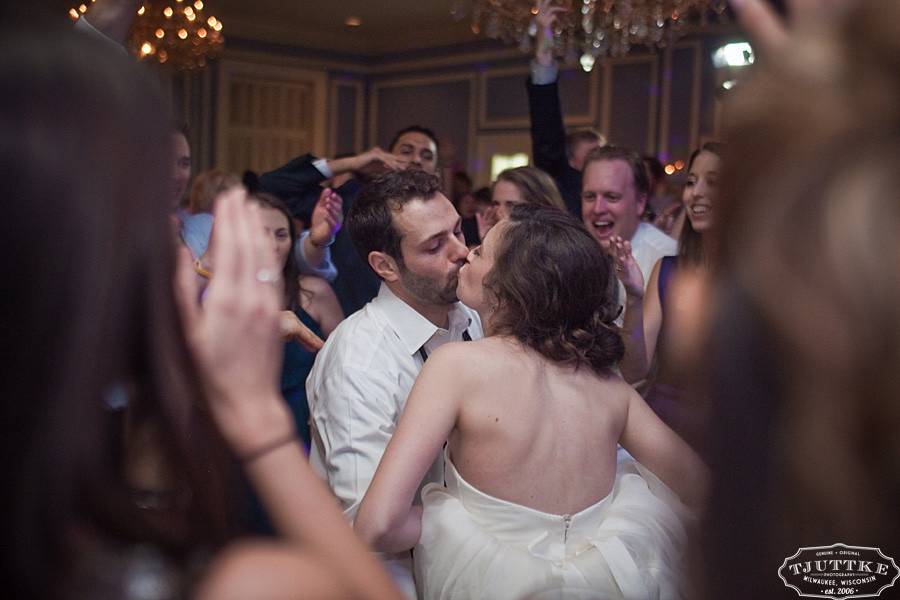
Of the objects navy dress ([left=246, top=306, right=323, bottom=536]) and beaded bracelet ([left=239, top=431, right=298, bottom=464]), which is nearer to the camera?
beaded bracelet ([left=239, top=431, right=298, bottom=464])

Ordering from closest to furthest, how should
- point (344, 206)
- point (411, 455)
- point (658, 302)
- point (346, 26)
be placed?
point (411, 455)
point (658, 302)
point (344, 206)
point (346, 26)

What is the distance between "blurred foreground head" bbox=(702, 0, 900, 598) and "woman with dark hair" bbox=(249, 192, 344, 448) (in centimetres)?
213

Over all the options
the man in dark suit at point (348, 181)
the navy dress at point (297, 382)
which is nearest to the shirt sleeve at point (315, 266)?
the man in dark suit at point (348, 181)

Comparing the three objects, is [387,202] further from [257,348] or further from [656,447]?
[257,348]

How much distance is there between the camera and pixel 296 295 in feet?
9.62

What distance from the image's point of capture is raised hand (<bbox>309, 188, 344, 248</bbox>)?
3.29 metres

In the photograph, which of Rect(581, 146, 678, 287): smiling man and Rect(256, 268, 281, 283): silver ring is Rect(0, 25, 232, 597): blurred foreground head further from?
Rect(581, 146, 678, 287): smiling man

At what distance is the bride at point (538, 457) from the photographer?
1.59 metres

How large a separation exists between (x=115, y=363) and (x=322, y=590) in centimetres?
22

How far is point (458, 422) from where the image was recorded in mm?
1685

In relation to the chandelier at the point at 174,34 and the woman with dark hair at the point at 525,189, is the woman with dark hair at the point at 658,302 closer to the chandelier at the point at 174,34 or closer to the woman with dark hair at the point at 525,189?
the woman with dark hair at the point at 525,189

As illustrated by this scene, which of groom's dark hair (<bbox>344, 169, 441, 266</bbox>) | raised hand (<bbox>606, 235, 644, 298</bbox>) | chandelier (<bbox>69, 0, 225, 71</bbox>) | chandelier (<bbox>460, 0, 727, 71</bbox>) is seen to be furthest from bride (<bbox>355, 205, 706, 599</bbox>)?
chandelier (<bbox>69, 0, 225, 71</bbox>)

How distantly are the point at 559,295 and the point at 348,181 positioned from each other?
216cm

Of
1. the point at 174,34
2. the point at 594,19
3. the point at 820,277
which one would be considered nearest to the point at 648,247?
the point at 594,19
